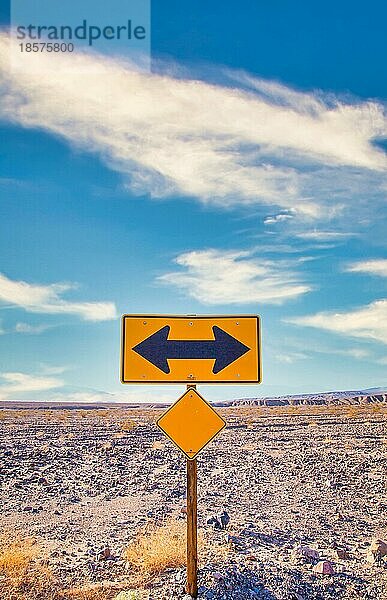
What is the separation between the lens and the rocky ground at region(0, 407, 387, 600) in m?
5.73

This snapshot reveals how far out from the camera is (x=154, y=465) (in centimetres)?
1338

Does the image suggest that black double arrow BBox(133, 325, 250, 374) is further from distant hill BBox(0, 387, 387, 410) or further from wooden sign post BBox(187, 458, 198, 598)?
distant hill BBox(0, 387, 387, 410)

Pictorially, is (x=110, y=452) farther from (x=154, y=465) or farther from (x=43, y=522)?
(x=43, y=522)

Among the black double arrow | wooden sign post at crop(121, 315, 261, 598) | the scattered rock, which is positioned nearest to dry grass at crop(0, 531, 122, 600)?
wooden sign post at crop(121, 315, 261, 598)

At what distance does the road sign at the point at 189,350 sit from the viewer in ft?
17.1

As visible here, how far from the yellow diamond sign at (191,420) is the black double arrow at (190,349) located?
0.99 feet

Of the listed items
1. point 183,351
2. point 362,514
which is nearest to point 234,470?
point 362,514

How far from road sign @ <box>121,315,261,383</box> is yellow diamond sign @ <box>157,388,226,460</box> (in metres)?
0.19

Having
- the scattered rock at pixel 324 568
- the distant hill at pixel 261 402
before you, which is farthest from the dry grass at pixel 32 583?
the distant hill at pixel 261 402

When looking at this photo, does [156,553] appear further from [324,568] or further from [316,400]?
[316,400]

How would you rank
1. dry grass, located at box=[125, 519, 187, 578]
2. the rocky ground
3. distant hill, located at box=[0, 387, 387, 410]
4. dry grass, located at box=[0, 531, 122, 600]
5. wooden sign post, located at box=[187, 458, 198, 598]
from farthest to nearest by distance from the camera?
distant hill, located at box=[0, 387, 387, 410] → dry grass, located at box=[125, 519, 187, 578] → the rocky ground → dry grass, located at box=[0, 531, 122, 600] → wooden sign post, located at box=[187, 458, 198, 598]

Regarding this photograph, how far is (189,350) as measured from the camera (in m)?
5.27

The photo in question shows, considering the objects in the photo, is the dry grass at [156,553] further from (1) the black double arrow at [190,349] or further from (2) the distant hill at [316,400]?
(2) the distant hill at [316,400]

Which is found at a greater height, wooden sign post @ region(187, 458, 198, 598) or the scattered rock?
wooden sign post @ region(187, 458, 198, 598)
